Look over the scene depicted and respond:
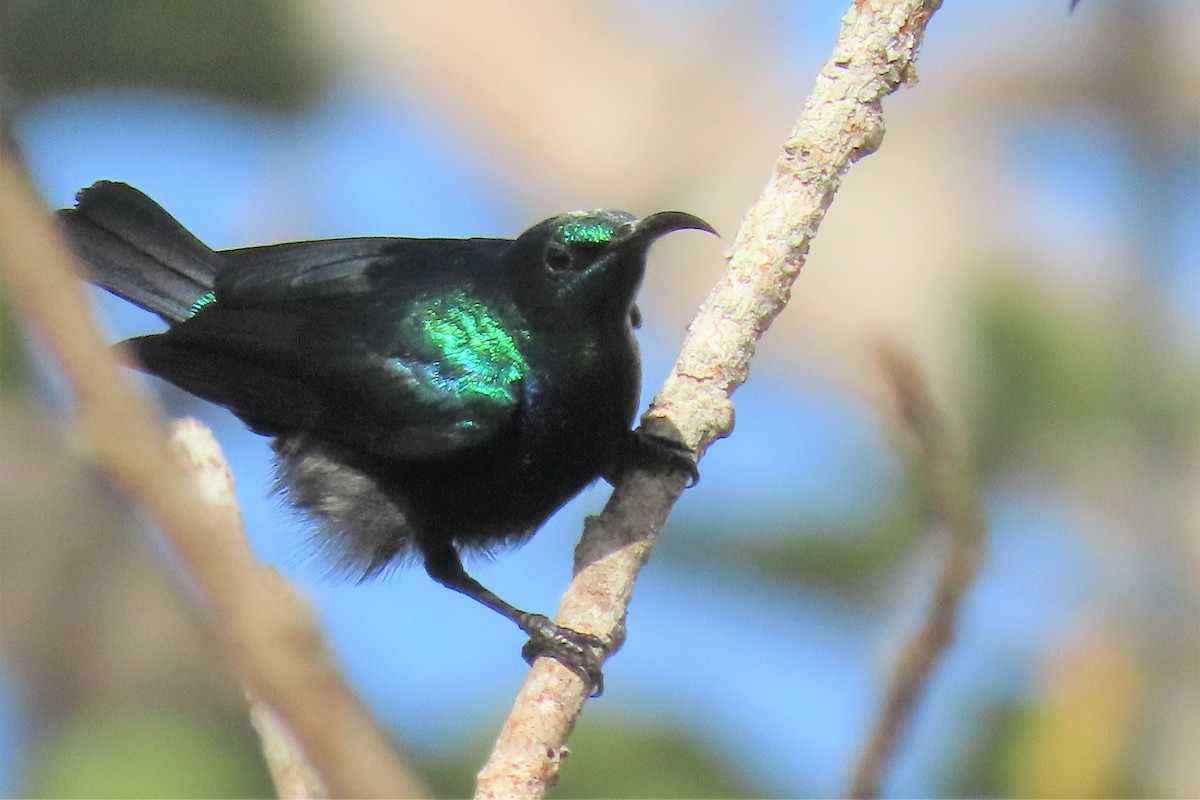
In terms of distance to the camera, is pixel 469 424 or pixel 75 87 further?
pixel 75 87

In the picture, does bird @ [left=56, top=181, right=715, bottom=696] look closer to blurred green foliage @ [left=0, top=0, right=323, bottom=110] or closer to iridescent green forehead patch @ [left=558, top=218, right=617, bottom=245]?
iridescent green forehead patch @ [left=558, top=218, right=617, bottom=245]

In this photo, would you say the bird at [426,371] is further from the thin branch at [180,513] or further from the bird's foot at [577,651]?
the thin branch at [180,513]

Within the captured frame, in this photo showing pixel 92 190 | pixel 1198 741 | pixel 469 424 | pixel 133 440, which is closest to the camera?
pixel 133 440

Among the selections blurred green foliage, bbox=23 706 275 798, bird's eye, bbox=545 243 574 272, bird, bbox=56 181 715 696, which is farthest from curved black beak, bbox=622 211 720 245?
blurred green foliage, bbox=23 706 275 798

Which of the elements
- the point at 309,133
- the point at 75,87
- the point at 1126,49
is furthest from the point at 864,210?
the point at 75,87

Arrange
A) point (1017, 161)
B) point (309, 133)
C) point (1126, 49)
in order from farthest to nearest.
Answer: point (1017, 161) → point (1126, 49) → point (309, 133)

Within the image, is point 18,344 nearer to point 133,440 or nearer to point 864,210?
point 133,440

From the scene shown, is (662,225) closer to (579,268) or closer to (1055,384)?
(579,268)

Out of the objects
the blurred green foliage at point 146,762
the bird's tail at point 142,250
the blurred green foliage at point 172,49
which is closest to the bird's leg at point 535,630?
the blurred green foliage at point 146,762
